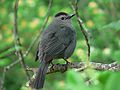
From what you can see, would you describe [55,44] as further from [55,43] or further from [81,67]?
[81,67]

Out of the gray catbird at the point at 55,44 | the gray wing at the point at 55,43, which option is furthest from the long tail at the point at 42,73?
the gray wing at the point at 55,43

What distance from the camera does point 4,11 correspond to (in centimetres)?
824

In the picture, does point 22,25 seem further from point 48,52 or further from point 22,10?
point 48,52

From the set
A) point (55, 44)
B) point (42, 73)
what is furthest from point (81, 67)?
point (55, 44)

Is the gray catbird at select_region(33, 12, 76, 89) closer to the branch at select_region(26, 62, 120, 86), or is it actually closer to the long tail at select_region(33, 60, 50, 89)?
the long tail at select_region(33, 60, 50, 89)

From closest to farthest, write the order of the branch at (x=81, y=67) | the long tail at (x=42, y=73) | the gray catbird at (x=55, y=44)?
the branch at (x=81, y=67), the long tail at (x=42, y=73), the gray catbird at (x=55, y=44)

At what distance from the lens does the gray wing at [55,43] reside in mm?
4477

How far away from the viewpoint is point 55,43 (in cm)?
459

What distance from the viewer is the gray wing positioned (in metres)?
4.48

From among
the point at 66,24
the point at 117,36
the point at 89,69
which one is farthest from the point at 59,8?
the point at 89,69

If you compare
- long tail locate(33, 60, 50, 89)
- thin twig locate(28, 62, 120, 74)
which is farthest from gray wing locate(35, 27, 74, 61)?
thin twig locate(28, 62, 120, 74)

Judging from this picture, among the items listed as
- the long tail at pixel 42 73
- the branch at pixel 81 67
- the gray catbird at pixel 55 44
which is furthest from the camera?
the gray catbird at pixel 55 44

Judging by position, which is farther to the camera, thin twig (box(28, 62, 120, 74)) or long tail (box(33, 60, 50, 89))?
long tail (box(33, 60, 50, 89))

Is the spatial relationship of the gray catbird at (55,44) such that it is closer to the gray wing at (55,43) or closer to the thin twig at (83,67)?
the gray wing at (55,43)
